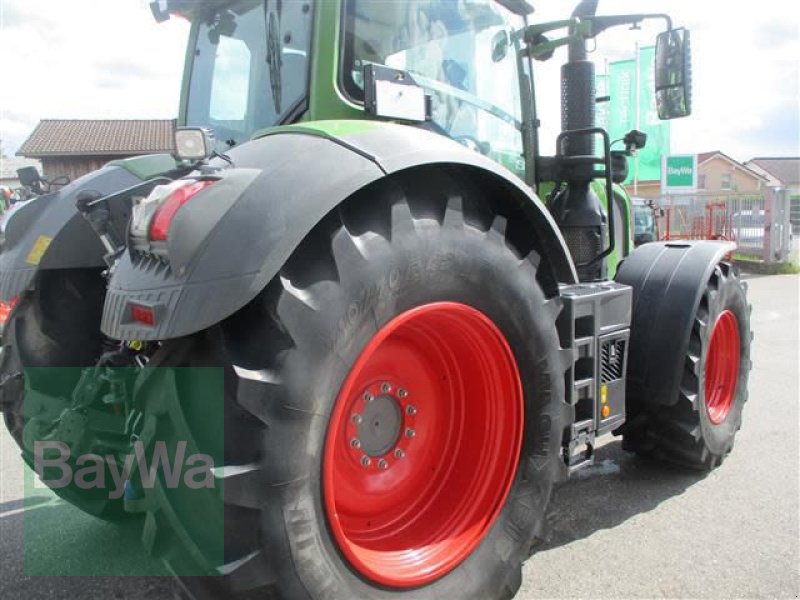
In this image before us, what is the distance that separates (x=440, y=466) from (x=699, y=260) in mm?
1927

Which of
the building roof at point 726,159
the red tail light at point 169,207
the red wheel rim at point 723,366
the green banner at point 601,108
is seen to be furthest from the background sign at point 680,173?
the building roof at point 726,159

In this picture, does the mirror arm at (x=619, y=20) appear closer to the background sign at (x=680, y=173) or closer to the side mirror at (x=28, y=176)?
the side mirror at (x=28, y=176)

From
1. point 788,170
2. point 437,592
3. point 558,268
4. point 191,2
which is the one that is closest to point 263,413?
point 437,592

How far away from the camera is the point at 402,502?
7.78 feet

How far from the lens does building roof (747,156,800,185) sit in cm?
6175

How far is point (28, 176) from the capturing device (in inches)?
127

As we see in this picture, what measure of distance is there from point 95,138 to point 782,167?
59.8 m

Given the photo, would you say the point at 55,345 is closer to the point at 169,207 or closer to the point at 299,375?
the point at 169,207

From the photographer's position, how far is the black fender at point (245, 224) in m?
1.61

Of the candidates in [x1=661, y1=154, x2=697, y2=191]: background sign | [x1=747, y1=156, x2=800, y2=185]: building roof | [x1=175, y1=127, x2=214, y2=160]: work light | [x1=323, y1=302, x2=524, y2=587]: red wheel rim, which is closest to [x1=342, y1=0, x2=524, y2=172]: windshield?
[x1=175, y1=127, x2=214, y2=160]: work light

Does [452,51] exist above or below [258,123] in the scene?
above

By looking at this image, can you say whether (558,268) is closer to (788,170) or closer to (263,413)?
(263,413)

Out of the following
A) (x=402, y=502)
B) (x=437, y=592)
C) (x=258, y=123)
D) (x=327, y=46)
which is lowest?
(x=437, y=592)

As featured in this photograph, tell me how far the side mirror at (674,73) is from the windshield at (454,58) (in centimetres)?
72
